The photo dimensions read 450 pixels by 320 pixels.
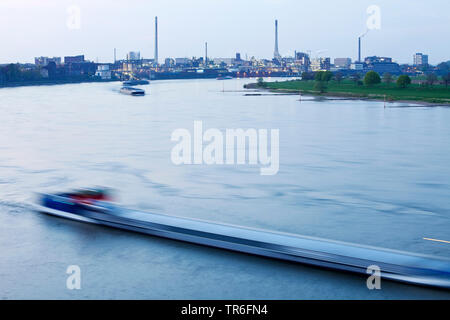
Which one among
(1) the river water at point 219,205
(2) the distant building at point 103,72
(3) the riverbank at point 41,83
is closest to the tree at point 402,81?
(1) the river water at point 219,205

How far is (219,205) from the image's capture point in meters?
18.3

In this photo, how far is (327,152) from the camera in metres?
29.8

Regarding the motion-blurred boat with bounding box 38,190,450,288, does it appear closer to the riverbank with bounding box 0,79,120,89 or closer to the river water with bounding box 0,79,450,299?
the river water with bounding box 0,79,450,299

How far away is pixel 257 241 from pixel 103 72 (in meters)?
172

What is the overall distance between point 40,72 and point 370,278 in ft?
483

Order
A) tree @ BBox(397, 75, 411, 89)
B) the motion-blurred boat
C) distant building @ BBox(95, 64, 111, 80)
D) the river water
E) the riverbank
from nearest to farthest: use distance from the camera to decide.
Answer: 1. the motion-blurred boat
2. the river water
3. tree @ BBox(397, 75, 411, 89)
4. the riverbank
5. distant building @ BBox(95, 64, 111, 80)

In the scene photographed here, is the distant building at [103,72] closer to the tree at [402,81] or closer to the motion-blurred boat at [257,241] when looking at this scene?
the tree at [402,81]

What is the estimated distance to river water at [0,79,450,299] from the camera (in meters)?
11.7

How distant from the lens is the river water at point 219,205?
11695 mm

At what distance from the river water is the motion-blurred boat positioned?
0.23m

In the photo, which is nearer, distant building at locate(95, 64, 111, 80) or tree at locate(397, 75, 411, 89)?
tree at locate(397, 75, 411, 89)

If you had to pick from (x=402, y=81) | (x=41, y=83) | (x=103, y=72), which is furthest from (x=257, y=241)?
(x=103, y=72)

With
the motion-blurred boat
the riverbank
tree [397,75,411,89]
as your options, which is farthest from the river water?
the riverbank

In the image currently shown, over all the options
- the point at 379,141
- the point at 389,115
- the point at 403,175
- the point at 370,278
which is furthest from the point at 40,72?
the point at 370,278
